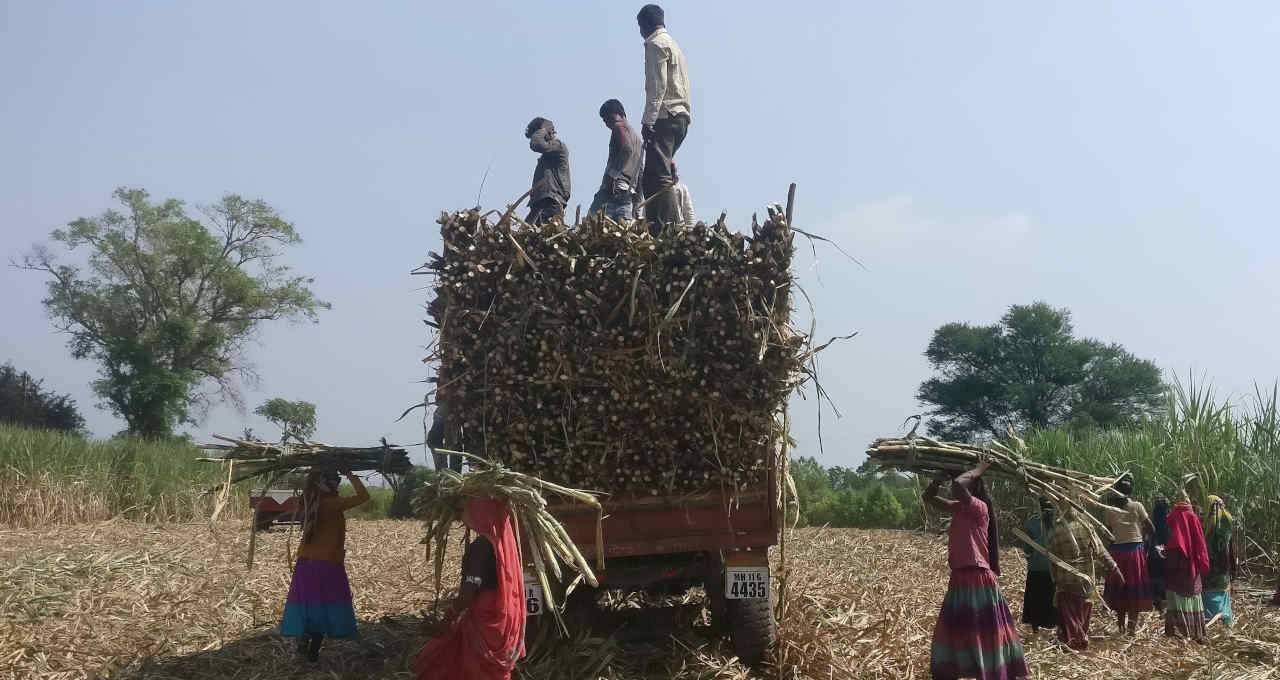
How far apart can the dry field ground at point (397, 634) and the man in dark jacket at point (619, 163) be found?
376 centimetres

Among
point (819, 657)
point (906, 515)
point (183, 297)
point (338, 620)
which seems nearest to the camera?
point (819, 657)

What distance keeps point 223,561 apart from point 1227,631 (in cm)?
1133

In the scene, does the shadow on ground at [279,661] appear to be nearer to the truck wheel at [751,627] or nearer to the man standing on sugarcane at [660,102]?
the truck wheel at [751,627]

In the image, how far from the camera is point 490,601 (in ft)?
17.2

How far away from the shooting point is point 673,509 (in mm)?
6379

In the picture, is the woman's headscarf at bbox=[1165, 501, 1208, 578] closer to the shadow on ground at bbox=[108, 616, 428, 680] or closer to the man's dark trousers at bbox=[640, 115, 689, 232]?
the man's dark trousers at bbox=[640, 115, 689, 232]

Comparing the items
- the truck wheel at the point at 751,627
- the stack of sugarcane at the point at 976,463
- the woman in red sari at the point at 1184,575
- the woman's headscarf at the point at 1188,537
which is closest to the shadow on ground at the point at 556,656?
the truck wheel at the point at 751,627

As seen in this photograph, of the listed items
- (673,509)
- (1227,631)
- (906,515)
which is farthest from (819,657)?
(906,515)

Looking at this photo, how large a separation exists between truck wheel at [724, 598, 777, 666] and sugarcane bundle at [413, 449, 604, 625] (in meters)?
1.41

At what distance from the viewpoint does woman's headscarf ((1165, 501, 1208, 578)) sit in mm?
9344

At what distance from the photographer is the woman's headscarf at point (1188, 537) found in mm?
9344

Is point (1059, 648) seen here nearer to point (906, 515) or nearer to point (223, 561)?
point (223, 561)

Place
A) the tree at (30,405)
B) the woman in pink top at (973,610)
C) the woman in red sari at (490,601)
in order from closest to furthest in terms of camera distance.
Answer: the woman in red sari at (490,601) → the woman in pink top at (973,610) → the tree at (30,405)

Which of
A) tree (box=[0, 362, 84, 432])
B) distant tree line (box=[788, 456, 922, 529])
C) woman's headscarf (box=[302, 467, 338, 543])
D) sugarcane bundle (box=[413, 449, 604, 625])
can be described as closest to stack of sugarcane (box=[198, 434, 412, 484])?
woman's headscarf (box=[302, 467, 338, 543])
